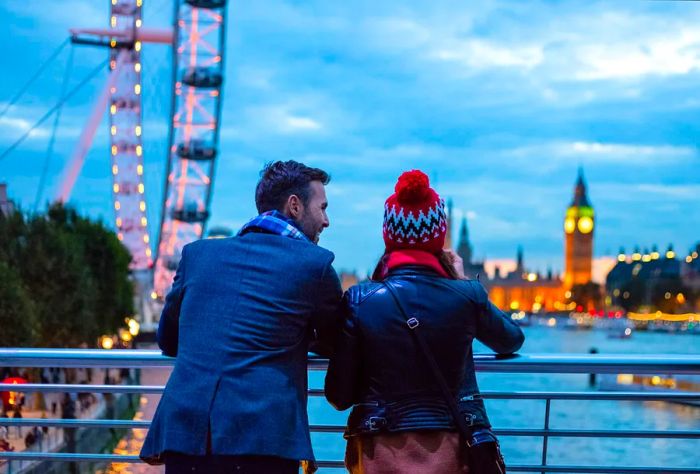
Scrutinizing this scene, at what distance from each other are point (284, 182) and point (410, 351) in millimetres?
504

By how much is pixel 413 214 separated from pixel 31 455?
1725 millimetres

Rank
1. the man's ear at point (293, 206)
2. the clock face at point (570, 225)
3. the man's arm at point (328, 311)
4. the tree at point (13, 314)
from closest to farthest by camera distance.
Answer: the man's arm at point (328, 311) < the man's ear at point (293, 206) < the tree at point (13, 314) < the clock face at point (570, 225)

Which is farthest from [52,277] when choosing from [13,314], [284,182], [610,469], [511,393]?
[284,182]

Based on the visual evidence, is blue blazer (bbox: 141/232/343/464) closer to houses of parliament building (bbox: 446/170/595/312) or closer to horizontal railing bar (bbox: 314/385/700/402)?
horizontal railing bar (bbox: 314/385/700/402)

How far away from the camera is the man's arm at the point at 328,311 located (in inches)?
101

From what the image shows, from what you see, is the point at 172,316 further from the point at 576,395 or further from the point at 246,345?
the point at 576,395

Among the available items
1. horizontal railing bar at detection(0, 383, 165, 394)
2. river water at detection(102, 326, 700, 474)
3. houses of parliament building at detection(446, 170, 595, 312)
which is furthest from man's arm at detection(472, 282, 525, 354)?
houses of parliament building at detection(446, 170, 595, 312)

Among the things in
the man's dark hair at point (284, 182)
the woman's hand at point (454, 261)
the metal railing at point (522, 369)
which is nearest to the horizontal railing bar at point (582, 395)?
the metal railing at point (522, 369)

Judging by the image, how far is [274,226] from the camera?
2.59 metres

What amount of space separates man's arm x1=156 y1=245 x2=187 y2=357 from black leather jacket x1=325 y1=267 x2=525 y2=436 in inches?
15.6

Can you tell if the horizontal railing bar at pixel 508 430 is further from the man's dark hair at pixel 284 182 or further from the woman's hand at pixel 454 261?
the man's dark hair at pixel 284 182

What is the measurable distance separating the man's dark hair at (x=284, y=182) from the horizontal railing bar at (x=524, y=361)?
75cm

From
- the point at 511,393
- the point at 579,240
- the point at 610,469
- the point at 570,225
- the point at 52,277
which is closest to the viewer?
the point at 511,393

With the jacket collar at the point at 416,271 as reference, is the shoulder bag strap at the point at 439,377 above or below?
below
